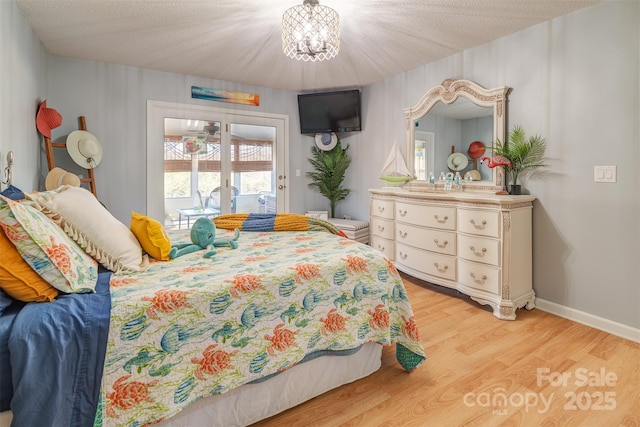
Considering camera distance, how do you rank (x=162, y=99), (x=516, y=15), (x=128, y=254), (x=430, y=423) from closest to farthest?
(x=430, y=423), (x=128, y=254), (x=516, y=15), (x=162, y=99)

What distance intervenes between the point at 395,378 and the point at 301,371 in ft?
1.88

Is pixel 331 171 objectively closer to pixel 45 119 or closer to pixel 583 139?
pixel 583 139

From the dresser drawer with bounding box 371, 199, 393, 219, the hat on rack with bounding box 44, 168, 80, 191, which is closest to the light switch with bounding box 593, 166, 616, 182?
the dresser drawer with bounding box 371, 199, 393, 219

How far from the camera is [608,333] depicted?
2.45 meters

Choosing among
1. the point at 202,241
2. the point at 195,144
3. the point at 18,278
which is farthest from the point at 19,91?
the point at 18,278

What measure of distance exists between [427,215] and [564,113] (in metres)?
1.30

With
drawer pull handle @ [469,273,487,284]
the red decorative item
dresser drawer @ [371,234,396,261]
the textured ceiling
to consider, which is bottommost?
drawer pull handle @ [469,273,487,284]

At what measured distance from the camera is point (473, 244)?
2.86 metres

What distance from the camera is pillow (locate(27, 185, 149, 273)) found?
157cm

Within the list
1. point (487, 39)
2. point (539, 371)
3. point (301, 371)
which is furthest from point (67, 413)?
point (487, 39)

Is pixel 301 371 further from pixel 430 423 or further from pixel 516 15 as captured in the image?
pixel 516 15

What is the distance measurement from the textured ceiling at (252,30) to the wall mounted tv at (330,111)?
0.68 meters

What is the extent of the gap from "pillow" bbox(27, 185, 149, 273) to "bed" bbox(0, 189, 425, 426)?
0.09 m

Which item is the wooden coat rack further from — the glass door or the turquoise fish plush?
the turquoise fish plush
